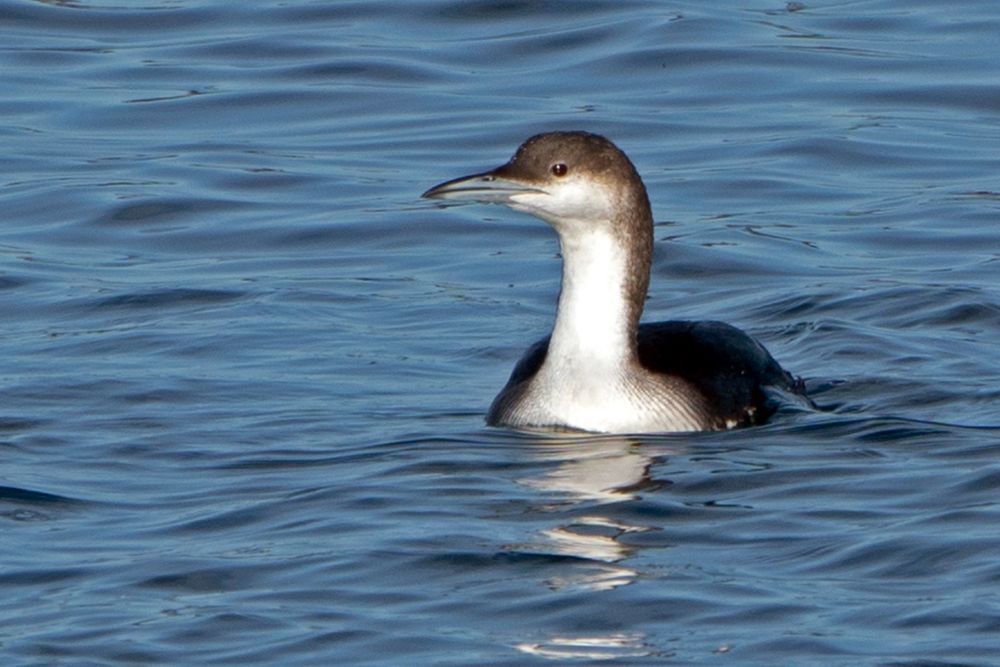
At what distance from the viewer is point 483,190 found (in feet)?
30.8

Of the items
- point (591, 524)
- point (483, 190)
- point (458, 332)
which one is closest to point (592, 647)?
point (591, 524)

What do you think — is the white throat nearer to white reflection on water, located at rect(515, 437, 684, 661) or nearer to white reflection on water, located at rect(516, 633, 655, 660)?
white reflection on water, located at rect(515, 437, 684, 661)

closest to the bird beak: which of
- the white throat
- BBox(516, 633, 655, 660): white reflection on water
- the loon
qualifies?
the loon

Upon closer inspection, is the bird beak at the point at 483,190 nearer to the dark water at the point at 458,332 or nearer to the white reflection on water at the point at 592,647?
the dark water at the point at 458,332

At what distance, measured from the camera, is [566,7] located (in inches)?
771

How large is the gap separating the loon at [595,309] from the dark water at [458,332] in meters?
0.18

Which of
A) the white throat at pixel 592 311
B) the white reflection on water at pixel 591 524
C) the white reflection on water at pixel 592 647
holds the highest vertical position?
the white throat at pixel 592 311

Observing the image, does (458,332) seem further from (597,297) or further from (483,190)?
(483,190)

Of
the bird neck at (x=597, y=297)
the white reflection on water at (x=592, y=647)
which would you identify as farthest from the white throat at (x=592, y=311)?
the white reflection on water at (x=592, y=647)

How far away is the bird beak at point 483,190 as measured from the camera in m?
9.34

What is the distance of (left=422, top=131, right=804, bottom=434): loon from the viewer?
947 centimetres

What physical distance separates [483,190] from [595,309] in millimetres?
673

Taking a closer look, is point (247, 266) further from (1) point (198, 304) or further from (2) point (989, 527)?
(2) point (989, 527)

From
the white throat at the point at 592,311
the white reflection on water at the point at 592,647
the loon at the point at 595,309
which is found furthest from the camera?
the white throat at the point at 592,311
